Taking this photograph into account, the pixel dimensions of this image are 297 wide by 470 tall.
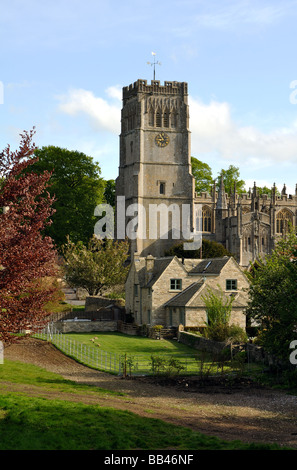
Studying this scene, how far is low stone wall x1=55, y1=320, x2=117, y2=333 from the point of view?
4788 centimetres

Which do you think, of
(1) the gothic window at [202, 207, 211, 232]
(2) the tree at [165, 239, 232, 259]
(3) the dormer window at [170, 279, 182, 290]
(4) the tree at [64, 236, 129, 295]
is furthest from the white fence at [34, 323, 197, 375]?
(1) the gothic window at [202, 207, 211, 232]

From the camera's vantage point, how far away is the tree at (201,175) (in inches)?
4395

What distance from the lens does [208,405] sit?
23594mm

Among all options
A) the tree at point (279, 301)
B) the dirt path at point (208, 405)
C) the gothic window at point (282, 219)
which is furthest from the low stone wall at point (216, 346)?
the gothic window at point (282, 219)

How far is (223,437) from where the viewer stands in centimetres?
1666

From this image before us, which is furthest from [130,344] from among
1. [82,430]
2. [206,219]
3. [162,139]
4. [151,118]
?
[206,219]

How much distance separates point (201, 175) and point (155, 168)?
23.6 meters

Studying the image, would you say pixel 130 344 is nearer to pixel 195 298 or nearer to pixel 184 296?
pixel 195 298

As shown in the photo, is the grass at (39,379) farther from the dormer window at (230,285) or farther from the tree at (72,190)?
the tree at (72,190)

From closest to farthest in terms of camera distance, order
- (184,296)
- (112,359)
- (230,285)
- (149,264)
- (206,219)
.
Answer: (112,359)
(184,296)
(230,285)
(149,264)
(206,219)

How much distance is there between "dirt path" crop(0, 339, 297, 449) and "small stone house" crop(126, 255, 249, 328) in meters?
14.3

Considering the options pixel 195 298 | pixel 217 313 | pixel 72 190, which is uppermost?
pixel 72 190
